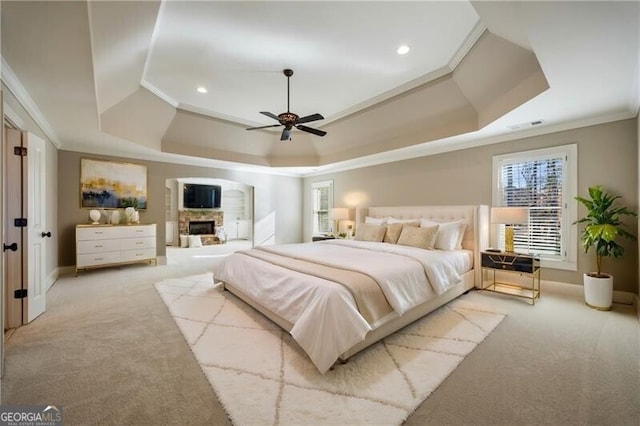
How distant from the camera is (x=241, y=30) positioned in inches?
107

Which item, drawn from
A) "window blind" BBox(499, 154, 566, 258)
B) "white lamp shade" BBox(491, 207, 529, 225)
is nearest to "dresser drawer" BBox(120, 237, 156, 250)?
"white lamp shade" BBox(491, 207, 529, 225)

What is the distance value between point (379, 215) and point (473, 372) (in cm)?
411

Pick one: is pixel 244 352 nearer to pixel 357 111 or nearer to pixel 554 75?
pixel 554 75

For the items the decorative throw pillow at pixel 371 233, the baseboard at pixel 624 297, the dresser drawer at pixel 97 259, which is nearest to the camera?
the baseboard at pixel 624 297

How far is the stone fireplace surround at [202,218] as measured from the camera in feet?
33.1

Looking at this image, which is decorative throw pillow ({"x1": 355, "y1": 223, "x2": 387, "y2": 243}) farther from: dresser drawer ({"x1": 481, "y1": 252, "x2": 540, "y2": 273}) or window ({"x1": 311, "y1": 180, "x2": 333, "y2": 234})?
window ({"x1": 311, "y1": 180, "x2": 333, "y2": 234})

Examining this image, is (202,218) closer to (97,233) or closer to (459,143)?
(97,233)

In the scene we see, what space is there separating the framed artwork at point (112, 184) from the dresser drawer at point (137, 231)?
0.59m

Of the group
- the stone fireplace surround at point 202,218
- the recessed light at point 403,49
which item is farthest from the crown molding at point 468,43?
the stone fireplace surround at point 202,218

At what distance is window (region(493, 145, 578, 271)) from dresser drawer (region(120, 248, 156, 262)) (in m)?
6.87

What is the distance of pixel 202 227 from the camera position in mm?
10516

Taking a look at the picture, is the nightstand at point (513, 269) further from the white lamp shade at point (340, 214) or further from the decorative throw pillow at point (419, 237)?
the white lamp shade at point (340, 214)

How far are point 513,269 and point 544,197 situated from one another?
1.30 m

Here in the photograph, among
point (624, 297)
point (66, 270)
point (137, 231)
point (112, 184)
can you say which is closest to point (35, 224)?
point (137, 231)
